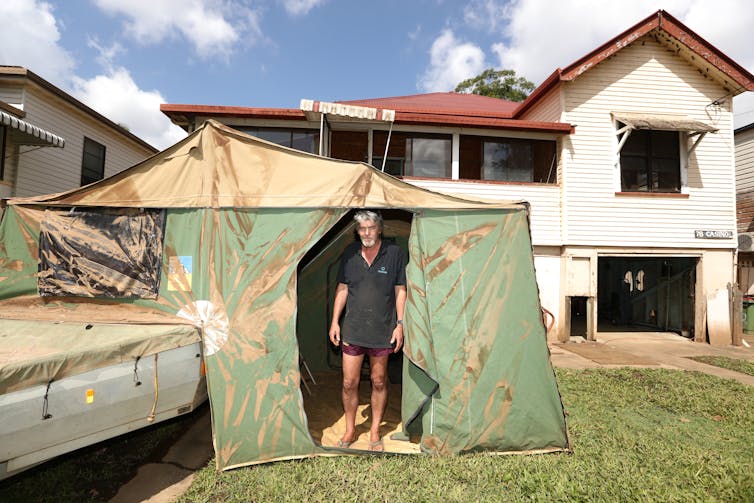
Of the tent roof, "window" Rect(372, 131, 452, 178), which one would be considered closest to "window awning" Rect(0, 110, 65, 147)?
the tent roof

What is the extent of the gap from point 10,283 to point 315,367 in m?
3.77

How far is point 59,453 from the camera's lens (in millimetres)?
2291

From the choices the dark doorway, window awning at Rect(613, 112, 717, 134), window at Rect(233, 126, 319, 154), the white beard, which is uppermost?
window awning at Rect(613, 112, 717, 134)

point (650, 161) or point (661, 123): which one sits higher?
point (661, 123)

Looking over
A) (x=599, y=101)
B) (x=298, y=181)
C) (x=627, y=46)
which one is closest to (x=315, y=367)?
(x=298, y=181)

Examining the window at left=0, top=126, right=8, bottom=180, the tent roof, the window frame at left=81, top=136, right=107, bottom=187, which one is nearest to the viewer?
the tent roof

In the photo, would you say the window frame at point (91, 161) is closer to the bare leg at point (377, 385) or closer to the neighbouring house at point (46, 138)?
the neighbouring house at point (46, 138)

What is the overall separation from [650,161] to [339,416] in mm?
10611

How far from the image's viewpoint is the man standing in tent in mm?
3396

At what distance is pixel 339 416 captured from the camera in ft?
14.0

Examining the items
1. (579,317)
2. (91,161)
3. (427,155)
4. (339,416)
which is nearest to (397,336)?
(339,416)

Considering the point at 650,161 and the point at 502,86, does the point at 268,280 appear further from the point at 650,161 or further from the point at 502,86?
the point at 502,86

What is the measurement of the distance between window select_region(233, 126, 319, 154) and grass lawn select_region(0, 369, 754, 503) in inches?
305

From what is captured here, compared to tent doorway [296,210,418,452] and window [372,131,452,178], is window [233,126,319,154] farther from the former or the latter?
tent doorway [296,210,418,452]
